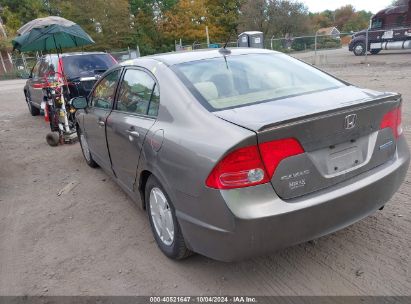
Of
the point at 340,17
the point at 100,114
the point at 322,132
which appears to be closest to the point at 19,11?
the point at 100,114

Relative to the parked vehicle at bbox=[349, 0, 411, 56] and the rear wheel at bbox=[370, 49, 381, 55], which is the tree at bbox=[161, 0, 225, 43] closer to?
the parked vehicle at bbox=[349, 0, 411, 56]

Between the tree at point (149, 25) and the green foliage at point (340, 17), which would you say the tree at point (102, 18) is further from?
the green foliage at point (340, 17)

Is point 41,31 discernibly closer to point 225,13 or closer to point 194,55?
point 194,55

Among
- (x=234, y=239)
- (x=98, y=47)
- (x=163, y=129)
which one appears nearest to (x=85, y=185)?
(x=163, y=129)

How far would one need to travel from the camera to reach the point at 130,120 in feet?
11.4

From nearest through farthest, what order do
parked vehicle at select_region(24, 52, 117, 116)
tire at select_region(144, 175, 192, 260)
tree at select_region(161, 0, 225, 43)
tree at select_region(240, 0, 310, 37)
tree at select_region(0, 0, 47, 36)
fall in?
tire at select_region(144, 175, 192, 260) → parked vehicle at select_region(24, 52, 117, 116) → tree at select_region(240, 0, 310, 37) → tree at select_region(161, 0, 225, 43) → tree at select_region(0, 0, 47, 36)

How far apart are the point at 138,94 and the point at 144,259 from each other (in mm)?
1489

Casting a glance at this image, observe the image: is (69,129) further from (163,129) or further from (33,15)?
(33,15)

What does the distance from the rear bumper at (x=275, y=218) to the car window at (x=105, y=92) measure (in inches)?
80.3

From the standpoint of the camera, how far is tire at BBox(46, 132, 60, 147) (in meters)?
7.45

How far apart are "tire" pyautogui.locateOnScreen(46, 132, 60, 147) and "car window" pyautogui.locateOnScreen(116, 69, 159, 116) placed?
4.06 metres

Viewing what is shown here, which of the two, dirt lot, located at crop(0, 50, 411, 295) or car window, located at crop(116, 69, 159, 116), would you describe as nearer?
dirt lot, located at crop(0, 50, 411, 295)

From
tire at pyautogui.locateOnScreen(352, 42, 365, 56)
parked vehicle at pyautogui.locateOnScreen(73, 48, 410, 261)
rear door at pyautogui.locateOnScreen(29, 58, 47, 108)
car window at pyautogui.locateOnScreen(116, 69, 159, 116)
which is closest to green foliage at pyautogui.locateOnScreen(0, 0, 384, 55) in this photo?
tire at pyautogui.locateOnScreen(352, 42, 365, 56)

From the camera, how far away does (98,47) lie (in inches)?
1710
